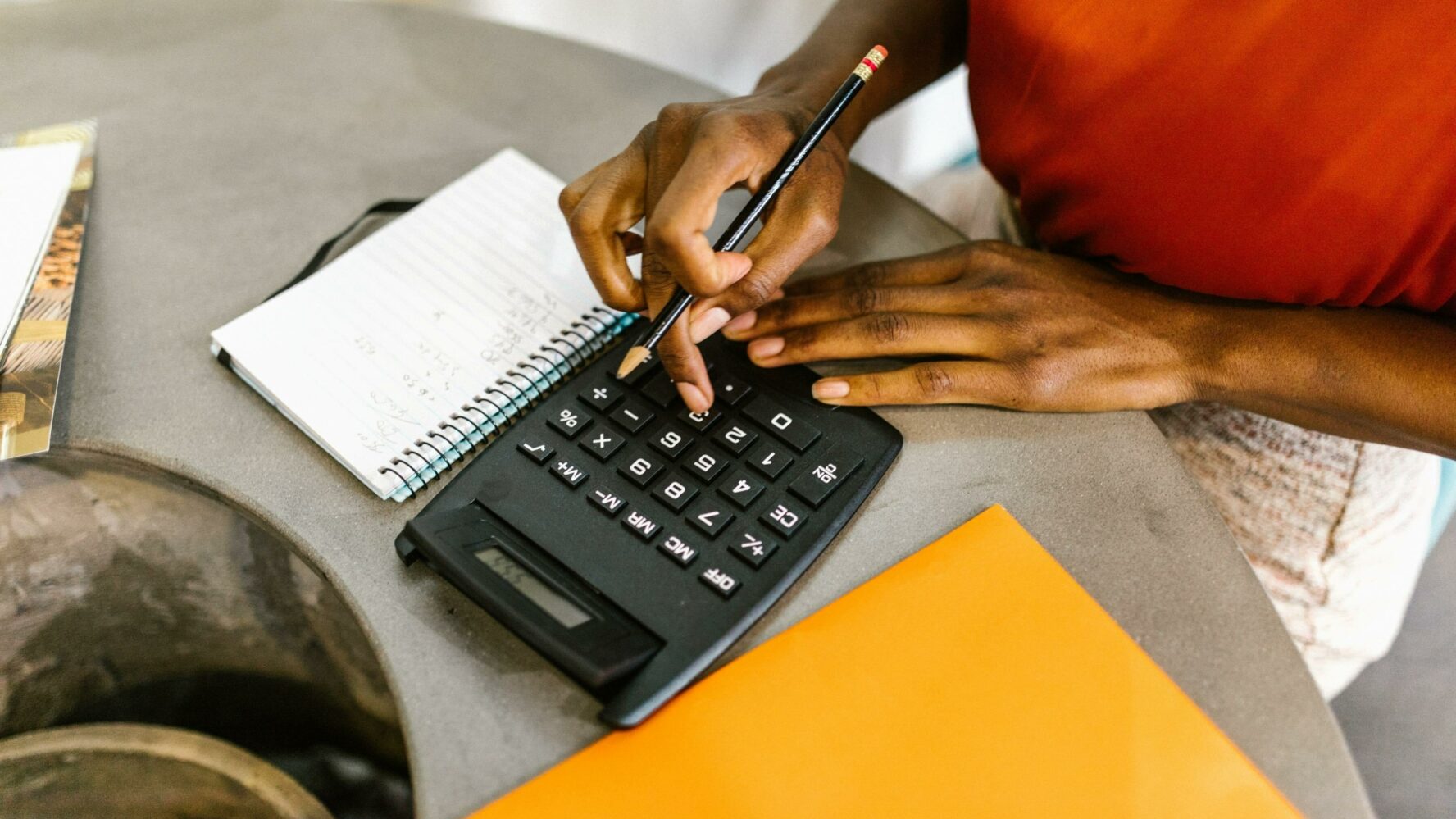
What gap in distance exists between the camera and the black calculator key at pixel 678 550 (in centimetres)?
45

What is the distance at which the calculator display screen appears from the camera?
0.42m

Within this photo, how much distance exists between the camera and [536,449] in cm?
48

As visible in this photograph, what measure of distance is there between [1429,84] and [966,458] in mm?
306

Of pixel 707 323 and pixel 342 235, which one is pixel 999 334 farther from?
pixel 342 235

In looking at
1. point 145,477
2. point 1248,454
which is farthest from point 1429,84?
point 145,477

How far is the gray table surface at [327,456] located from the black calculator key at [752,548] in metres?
0.03

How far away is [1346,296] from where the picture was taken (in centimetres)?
54

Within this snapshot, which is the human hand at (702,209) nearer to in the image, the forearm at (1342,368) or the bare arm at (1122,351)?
the bare arm at (1122,351)

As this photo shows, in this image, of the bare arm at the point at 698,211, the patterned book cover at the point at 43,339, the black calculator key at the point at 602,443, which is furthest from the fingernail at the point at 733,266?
the patterned book cover at the point at 43,339

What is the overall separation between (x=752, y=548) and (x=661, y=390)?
0.37 ft

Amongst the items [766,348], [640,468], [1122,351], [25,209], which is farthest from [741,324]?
[25,209]

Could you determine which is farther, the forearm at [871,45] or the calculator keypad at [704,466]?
the forearm at [871,45]

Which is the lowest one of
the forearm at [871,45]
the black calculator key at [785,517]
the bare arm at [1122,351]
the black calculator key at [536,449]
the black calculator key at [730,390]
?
the black calculator key at [536,449]

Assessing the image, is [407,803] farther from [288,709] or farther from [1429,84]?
[1429,84]
